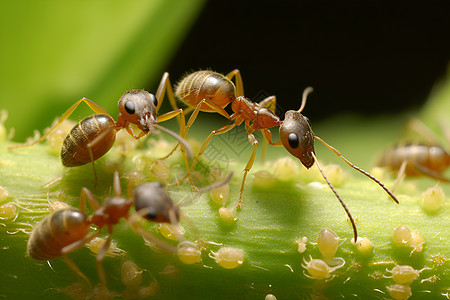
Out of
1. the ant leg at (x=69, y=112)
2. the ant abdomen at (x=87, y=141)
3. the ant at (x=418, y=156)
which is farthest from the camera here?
the ant at (x=418, y=156)

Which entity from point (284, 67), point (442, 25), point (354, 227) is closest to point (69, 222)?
point (354, 227)

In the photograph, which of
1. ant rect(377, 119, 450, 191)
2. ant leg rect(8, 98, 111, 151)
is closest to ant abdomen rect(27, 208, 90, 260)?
ant leg rect(8, 98, 111, 151)

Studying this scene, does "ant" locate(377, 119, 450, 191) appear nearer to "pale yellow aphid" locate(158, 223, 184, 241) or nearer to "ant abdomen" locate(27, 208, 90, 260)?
"pale yellow aphid" locate(158, 223, 184, 241)

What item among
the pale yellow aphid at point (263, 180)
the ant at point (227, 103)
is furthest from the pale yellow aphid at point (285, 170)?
the ant at point (227, 103)

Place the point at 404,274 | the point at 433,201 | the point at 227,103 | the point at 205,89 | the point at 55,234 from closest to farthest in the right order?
the point at 55,234, the point at 404,274, the point at 433,201, the point at 205,89, the point at 227,103

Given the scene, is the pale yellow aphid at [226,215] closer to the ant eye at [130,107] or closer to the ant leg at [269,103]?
the ant eye at [130,107]

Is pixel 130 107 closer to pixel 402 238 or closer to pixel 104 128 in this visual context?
pixel 104 128

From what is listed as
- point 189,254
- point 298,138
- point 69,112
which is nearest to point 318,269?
point 189,254
